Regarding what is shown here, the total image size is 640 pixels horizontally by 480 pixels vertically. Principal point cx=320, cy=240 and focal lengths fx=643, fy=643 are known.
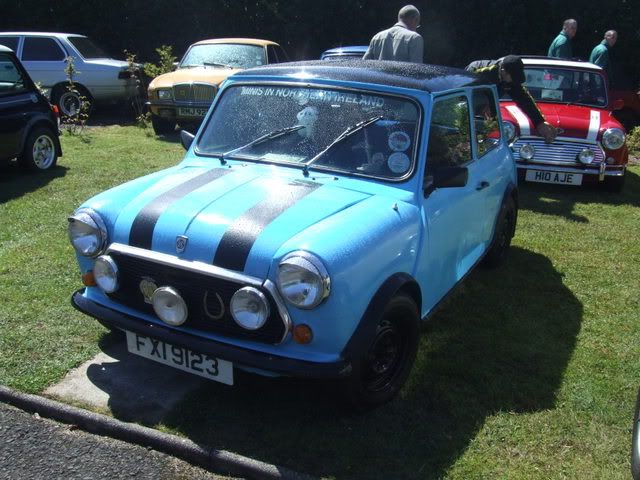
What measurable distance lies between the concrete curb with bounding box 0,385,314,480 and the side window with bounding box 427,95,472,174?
193cm

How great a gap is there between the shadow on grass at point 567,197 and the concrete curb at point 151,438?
17.7ft

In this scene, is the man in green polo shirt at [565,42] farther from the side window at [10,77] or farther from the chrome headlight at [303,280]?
the chrome headlight at [303,280]

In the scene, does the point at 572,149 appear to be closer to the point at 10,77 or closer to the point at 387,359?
the point at 387,359

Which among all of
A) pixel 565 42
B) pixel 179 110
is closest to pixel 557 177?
pixel 565 42

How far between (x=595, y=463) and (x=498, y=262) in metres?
2.67

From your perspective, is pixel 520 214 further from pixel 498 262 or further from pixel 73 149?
pixel 73 149

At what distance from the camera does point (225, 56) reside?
39.7 feet

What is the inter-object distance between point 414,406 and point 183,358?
1287 mm

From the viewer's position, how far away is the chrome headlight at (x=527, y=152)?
317 inches

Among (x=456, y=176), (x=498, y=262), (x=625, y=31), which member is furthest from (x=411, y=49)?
(x=625, y=31)

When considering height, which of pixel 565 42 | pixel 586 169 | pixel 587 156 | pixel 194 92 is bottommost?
pixel 586 169

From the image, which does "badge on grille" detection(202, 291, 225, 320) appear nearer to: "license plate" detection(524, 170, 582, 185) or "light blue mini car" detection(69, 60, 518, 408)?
"light blue mini car" detection(69, 60, 518, 408)

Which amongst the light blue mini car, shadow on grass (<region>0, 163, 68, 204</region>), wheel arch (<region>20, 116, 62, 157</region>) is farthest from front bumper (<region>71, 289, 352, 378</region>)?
wheel arch (<region>20, 116, 62, 157</region>)

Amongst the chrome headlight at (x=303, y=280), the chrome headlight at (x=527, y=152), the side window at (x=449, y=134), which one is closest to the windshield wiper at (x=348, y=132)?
the side window at (x=449, y=134)
